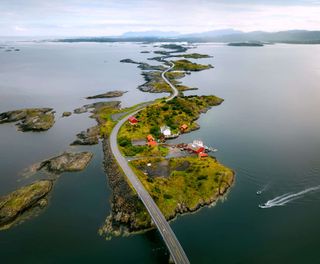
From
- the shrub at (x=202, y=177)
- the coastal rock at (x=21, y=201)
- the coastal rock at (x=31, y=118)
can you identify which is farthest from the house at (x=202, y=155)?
the coastal rock at (x=31, y=118)

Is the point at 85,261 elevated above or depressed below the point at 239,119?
above

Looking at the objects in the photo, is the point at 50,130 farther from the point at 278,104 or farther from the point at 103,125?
the point at 278,104

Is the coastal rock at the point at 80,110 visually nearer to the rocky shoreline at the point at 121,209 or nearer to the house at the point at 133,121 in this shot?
the house at the point at 133,121

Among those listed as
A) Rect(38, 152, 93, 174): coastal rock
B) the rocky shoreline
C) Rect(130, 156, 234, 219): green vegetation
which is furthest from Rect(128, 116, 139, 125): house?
the rocky shoreline

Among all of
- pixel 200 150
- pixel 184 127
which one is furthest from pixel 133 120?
pixel 200 150

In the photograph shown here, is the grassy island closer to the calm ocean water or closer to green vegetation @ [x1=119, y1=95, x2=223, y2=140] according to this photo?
green vegetation @ [x1=119, y1=95, x2=223, y2=140]

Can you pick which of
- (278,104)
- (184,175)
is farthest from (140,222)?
(278,104)

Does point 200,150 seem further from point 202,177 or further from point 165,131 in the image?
point 165,131
